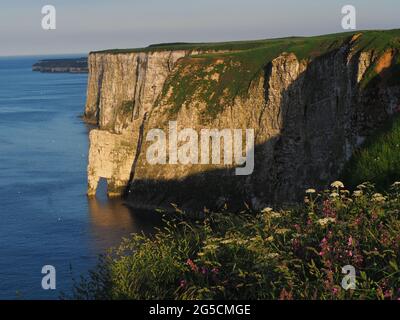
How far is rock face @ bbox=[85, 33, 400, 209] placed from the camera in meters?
49.0

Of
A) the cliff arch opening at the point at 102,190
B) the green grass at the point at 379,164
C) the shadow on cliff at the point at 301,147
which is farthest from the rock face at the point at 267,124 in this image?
the green grass at the point at 379,164

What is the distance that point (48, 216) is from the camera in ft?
205

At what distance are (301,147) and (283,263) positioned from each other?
1804 inches

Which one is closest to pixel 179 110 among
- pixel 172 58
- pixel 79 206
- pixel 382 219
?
pixel 79 206

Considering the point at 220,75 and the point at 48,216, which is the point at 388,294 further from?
the point at 220,75

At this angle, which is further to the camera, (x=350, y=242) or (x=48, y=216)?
(x=48, y=216)

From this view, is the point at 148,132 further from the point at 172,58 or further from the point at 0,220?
the point at 172,58

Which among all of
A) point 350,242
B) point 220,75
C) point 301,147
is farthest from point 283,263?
point 220,75

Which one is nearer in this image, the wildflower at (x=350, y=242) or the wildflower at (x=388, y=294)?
the wildflower at (x=388, y=294)

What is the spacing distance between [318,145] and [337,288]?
45.0 metres

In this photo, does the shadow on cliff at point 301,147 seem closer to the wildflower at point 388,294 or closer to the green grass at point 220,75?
the green grass at point 220,75

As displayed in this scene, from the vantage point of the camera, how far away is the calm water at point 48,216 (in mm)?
45062

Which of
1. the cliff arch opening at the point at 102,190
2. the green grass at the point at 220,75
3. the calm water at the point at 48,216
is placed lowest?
the cliff arch opening at the point at 102,190

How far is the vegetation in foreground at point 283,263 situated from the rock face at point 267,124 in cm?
2912
